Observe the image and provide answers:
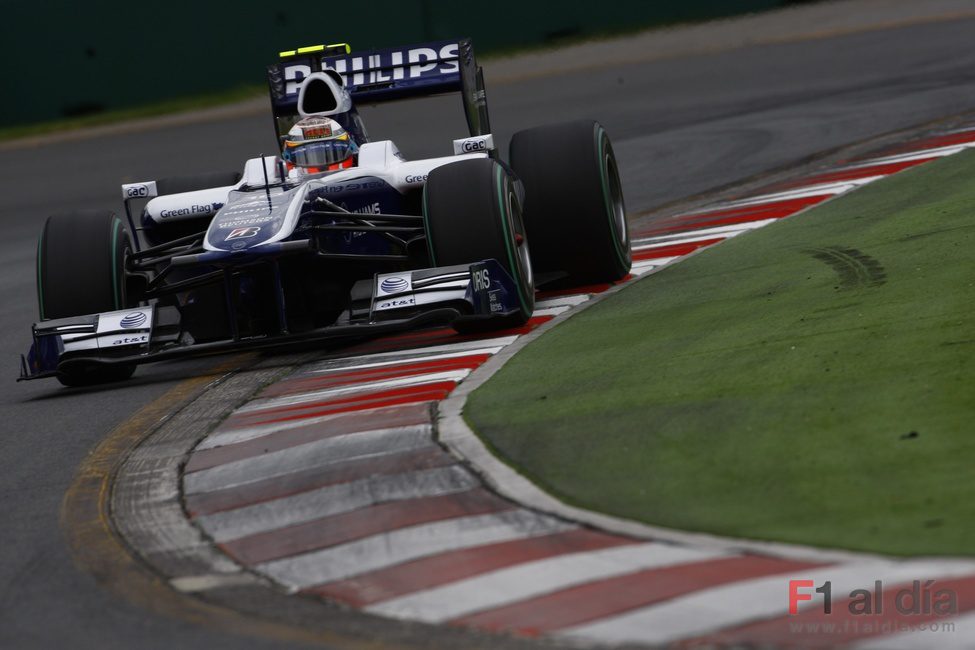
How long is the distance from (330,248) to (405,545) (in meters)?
4.78

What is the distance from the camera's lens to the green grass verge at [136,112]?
27.3 metres

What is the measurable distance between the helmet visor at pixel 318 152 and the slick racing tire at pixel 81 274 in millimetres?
1421

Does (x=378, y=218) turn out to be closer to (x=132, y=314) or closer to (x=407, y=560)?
(x=132, y=314)

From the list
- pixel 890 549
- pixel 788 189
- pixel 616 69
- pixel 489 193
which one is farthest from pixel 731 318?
pixel 616 69

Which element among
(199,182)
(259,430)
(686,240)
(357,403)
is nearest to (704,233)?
(686,240)

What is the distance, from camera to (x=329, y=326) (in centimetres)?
945

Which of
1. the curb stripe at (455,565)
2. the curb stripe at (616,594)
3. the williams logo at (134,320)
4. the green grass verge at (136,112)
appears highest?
the green grass verge at (136,112)

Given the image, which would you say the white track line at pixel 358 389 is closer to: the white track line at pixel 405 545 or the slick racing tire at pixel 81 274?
the slick racing tire at pixel 81 274

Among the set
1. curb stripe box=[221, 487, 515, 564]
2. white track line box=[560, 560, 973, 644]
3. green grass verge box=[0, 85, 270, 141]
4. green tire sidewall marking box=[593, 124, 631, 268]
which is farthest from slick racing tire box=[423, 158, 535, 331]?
green grass verge box=[0, 85, 270, 141]

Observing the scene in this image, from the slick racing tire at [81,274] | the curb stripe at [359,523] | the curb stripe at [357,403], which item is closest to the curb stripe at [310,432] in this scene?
the curb stripe at [357,403]

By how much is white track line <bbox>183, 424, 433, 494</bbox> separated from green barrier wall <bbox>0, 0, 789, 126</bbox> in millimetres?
21275

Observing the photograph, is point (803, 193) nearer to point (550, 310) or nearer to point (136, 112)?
point (550, 310)

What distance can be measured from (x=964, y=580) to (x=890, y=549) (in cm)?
36

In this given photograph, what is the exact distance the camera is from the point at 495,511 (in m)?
5.61
